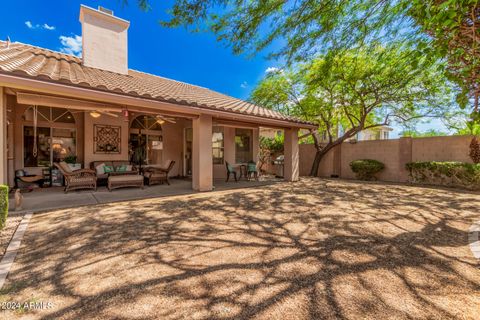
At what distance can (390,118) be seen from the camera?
13.3 m

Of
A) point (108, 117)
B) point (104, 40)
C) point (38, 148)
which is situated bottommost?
point (38, 148)

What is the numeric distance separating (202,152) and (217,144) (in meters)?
3.59

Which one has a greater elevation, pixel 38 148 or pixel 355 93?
pixel 355 93

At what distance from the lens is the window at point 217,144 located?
1130 cm

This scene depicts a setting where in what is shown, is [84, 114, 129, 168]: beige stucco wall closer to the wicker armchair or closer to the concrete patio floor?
the wicker armchair

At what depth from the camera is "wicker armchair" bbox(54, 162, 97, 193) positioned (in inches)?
283

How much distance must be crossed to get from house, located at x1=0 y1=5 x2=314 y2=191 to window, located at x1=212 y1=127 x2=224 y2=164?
5 cm

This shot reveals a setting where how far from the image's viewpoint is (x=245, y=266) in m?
2.83

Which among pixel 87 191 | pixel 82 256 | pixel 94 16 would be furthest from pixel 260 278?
pixel 94 16

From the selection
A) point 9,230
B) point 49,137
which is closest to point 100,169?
point 49,137

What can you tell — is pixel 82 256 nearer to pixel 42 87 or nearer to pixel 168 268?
pixel 168 268

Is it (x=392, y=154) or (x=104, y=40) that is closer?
(x=104, y=40)

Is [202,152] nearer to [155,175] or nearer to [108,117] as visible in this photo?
[155,175]

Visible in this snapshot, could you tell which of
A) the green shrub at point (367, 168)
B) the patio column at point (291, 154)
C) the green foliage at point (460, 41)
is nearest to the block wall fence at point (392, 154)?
the green shrub at point (367, 168)
